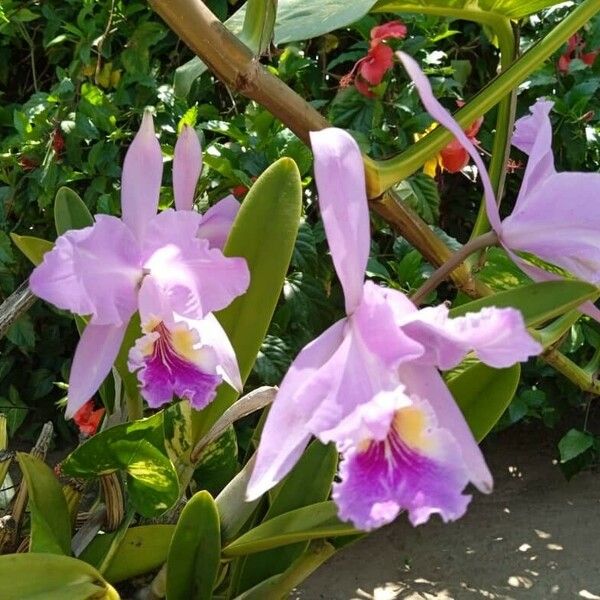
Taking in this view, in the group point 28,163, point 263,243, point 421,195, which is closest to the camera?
point 263,243

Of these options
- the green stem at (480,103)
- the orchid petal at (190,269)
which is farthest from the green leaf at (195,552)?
the green stem at (480,103)

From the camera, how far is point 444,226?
1879 millimetres

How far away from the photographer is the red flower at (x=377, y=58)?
121cm

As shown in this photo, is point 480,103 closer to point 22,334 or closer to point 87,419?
point 87,419

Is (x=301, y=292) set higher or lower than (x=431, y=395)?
lower

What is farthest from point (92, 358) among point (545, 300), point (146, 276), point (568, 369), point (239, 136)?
point (239, 136)

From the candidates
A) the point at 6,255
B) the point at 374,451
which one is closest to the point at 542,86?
the point at 6,255

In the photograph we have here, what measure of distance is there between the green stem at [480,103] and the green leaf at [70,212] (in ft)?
0.89

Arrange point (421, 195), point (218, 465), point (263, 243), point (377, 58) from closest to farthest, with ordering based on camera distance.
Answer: point (263, 243) → point (218, 465) → point (377, 58) → point (421, 195)

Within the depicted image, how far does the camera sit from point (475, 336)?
38cm

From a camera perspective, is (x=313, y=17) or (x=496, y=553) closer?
(x=313, y=17)

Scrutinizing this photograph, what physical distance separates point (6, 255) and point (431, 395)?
1.31 m

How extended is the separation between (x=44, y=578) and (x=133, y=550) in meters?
0.10

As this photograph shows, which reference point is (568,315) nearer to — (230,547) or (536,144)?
(536,144)
